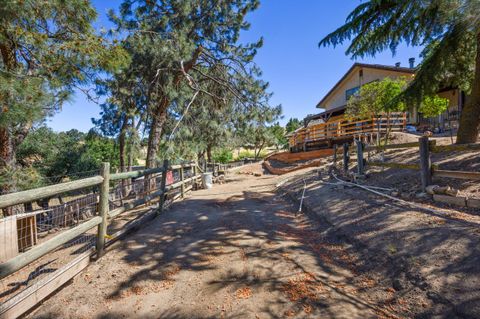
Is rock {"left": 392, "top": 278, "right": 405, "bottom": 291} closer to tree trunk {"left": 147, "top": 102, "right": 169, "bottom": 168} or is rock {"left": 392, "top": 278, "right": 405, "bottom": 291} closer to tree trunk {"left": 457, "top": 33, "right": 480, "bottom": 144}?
tree trunk {"left": 457, "top": 33, "right": 480, "bottom": 144}

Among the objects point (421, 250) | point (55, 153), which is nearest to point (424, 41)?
point (421, 250)

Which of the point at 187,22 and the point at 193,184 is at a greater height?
the point at 187,22

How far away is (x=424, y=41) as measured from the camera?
6.40 m

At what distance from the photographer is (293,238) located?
3967 mm

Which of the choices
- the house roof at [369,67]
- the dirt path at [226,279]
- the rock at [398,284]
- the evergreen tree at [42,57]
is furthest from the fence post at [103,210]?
the house roof at [369,67]

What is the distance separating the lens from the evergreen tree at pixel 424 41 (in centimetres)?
573

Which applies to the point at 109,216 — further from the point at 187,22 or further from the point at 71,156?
the point at 71,156

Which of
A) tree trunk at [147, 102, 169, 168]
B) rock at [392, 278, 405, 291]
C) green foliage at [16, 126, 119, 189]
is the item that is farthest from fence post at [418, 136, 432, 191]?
green foliage at [16, 126, 119, 189]

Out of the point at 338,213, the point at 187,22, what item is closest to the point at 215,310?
the point at 338,213

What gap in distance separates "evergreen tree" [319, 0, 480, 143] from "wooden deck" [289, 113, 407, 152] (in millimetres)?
5780

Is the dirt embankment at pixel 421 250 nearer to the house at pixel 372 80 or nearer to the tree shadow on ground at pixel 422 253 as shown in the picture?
the tree shadow on ground at pixel 422 253

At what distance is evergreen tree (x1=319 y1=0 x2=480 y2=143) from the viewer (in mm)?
5727

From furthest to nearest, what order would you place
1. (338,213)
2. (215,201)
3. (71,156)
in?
(71,156), (215,201), (338,213)

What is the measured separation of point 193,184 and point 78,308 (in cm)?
817
